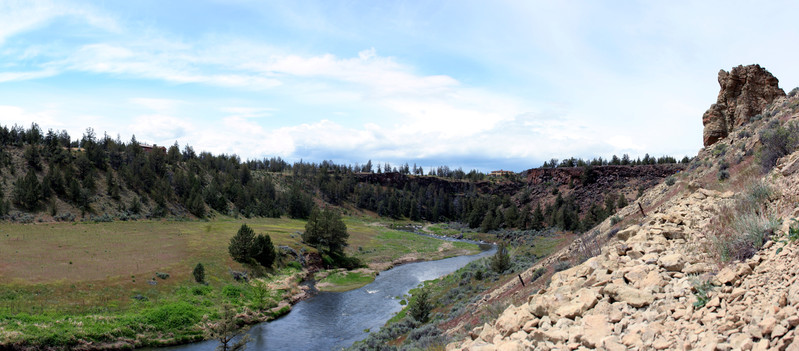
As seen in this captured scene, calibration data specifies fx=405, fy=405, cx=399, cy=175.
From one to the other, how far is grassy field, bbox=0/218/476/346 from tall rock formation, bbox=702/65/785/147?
41350 mm

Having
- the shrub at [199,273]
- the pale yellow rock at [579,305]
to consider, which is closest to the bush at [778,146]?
the pale yellow rock at [579,305]

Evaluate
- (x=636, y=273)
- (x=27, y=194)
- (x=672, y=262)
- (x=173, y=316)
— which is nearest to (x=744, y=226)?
(x=672, y=262)

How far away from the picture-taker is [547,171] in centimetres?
14538

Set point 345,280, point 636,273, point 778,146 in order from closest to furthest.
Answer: point 636,273
point 778,146
point 345,280

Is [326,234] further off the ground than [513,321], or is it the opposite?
[513,321]

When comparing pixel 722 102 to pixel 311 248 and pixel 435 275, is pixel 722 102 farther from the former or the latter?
pixel 311 248

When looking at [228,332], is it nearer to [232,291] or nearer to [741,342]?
[232,291]

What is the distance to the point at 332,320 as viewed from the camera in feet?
125

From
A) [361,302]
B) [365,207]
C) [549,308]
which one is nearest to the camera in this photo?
[549,308]

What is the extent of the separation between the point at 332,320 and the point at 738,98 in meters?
38.2

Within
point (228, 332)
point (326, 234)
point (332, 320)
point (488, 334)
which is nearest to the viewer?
point (488, 334)

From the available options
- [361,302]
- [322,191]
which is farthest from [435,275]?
[322,191]

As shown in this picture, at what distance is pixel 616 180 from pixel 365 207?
92149 mm

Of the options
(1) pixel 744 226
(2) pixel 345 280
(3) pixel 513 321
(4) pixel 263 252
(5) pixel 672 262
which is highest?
(1) pixel 744 226
